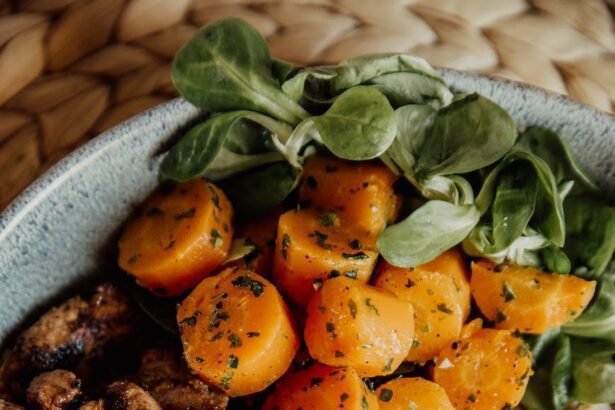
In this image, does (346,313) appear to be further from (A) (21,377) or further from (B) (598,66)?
(B) (598,66)

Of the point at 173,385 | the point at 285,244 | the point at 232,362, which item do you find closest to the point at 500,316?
the point at 285,244

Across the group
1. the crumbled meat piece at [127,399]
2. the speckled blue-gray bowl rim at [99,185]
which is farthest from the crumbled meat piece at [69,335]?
the crumbled meat piece at [127,399]

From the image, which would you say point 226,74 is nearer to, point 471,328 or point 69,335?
point 69,335

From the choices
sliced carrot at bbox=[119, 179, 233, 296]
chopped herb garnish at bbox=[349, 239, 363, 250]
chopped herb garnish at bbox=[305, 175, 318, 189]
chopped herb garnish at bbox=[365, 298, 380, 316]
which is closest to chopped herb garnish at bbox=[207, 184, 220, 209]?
sliced carrot at bbox=[119, 179, 233, 296]

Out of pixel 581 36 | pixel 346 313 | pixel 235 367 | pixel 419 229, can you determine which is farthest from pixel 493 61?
pixel 235 367

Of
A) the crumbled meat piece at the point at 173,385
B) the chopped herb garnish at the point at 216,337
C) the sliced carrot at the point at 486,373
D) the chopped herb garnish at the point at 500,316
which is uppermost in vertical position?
the chopped herb garnish at the point at 216,337

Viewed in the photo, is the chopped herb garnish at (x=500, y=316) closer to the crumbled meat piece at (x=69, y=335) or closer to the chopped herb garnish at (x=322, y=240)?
the chopped herb garnish at (x=322, y=240)
